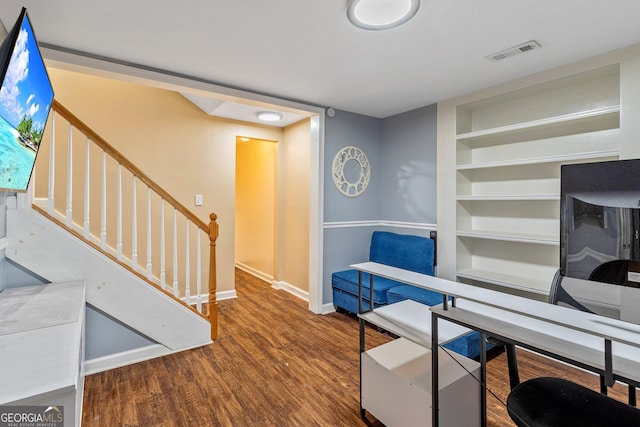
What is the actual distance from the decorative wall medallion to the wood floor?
1578mm

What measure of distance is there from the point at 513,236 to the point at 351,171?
1812mm

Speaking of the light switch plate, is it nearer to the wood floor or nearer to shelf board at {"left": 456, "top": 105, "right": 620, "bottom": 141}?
the wood floor

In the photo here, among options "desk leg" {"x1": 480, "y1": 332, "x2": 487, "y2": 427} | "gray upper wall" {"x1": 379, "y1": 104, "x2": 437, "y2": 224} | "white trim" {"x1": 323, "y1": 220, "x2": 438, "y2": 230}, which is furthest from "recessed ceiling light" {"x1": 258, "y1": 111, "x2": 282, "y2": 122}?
"desk leg" {"x1": 480, "y1": 332, "x2": 487, "y2": 427}

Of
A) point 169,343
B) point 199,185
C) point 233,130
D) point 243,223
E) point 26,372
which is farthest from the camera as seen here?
point 243,223

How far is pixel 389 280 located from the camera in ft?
10.6

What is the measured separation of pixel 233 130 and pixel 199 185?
0.86 m

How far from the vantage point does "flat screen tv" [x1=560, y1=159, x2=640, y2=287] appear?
1.58 meters

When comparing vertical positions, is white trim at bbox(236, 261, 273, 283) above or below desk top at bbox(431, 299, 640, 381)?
below

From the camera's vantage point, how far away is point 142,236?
3459mm

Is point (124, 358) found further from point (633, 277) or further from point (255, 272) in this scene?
point (633, 277)

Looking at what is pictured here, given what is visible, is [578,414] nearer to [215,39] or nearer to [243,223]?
[215,39]

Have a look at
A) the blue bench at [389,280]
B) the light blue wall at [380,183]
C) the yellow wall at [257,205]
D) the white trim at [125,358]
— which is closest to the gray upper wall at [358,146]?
the light blue wall at [380,183]

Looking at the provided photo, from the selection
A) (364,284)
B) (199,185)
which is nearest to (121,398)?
(364,284)

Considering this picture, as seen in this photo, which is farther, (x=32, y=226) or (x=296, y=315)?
(x=296, y=315)
